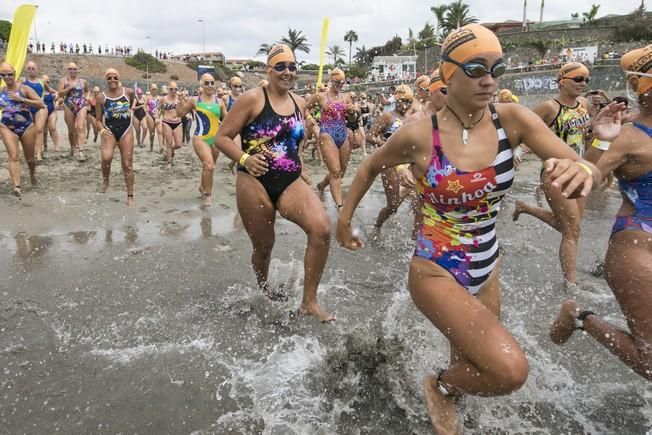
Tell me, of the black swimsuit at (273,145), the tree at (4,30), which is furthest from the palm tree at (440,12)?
the black swimsuit at (273,145)

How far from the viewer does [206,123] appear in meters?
8.30

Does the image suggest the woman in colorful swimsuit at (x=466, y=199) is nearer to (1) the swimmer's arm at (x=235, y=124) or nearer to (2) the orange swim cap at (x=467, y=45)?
(2) the orange swim cap at (x=467, y=45)

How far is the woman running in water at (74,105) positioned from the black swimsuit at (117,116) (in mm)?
4548

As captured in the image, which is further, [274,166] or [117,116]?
[117,116]

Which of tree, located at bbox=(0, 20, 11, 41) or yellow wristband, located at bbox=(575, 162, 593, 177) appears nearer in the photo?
yellow wristband, located at bbox=(575, 162, 593, 177)

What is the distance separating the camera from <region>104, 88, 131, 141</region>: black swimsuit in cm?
768

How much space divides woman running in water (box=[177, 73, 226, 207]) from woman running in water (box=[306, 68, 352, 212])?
172cm

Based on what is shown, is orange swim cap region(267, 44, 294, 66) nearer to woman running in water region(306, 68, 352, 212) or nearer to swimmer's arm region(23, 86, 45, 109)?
woman running in water region(306, 68, 352, 212)

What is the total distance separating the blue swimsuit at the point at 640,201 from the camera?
2.62m

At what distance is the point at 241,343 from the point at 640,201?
2.73m

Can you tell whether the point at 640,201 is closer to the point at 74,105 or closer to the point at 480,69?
the point at 480,69

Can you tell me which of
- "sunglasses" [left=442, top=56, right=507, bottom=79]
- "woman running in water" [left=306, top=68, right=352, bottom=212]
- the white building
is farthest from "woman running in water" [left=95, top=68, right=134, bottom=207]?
the white building

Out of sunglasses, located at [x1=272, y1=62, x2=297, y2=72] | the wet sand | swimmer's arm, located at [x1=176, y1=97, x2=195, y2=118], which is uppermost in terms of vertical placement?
sunglasses, located at [x1=272, y1=62, x2=297, y2=72]

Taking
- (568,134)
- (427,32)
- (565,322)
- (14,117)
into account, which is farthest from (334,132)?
(427,32)
